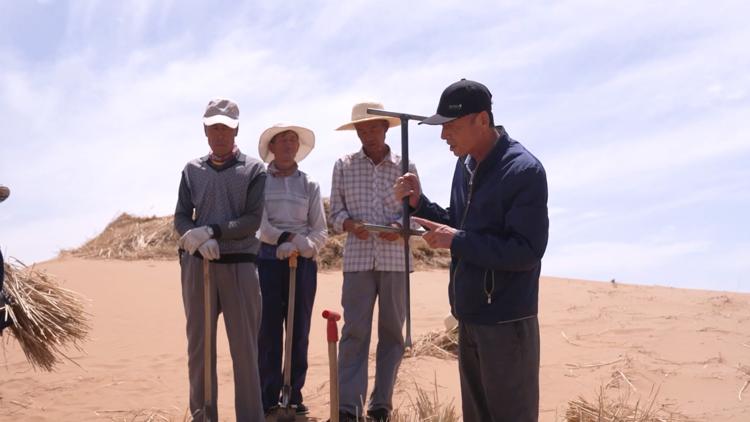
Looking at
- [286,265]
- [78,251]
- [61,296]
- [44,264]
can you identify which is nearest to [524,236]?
[286,265]

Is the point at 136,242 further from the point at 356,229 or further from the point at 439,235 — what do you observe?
the point at 439,235

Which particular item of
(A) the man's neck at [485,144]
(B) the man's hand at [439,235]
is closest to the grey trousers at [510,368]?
(B) the man's hand at [439,235]

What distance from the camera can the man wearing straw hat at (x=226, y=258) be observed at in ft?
14.9

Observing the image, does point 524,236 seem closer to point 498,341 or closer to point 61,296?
point 498,341

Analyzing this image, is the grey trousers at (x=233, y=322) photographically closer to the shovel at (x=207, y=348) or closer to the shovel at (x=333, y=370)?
the shovel at (x=207, y=348)

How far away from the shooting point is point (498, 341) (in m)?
3.16

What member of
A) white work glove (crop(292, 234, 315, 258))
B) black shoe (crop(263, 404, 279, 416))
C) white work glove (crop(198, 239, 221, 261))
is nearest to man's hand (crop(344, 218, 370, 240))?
white work glove (crop(292, 234, 315, 258))

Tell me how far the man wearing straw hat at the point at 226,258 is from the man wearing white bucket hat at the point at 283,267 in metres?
0.55

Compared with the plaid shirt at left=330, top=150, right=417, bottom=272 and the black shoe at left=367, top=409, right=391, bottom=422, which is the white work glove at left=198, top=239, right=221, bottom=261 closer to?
the plaid shirt at left=330, top=150, right=417, bottom=272

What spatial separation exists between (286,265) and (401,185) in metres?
1.78

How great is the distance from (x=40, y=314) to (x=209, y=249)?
98 centimetres

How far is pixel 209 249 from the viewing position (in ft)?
14.3

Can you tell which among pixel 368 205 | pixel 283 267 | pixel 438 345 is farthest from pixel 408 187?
pixel 438 345

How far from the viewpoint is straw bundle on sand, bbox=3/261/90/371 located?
14.5 ft
